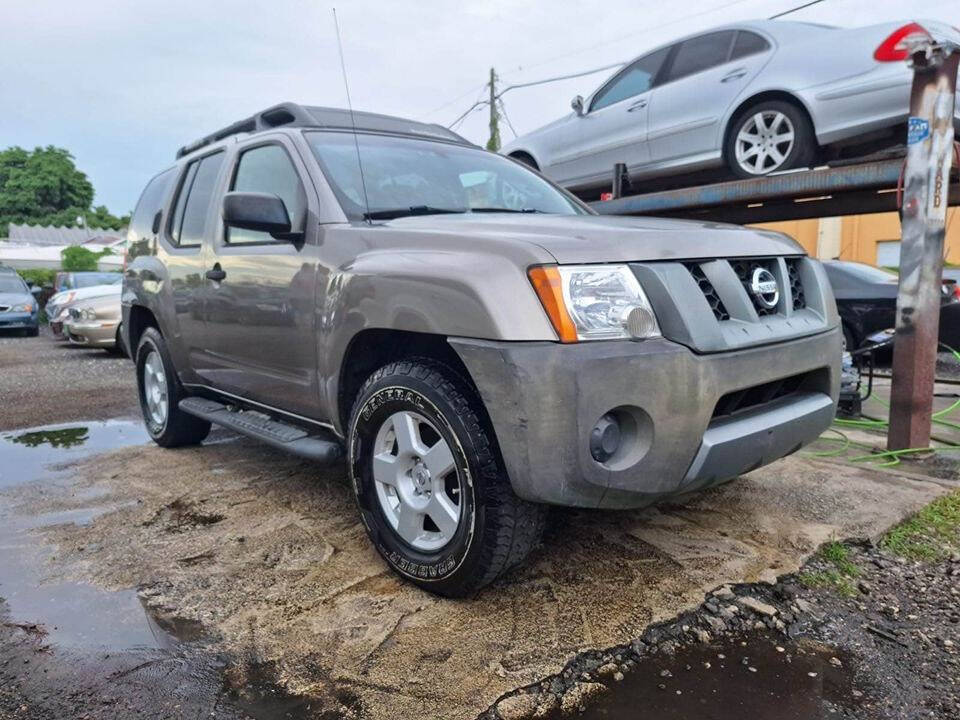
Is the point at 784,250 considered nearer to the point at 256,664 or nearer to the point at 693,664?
the point at 693,664

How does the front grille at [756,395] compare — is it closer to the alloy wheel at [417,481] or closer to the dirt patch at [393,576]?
the dirt patch at [393,576]

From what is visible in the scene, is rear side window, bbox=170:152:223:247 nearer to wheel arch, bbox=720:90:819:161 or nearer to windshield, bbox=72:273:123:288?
wheel arch, bbox=720:90:819:161

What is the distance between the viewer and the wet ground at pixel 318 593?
2098mm

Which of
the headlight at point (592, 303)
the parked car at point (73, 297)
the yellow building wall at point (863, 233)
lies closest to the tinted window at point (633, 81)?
the headlight at point (592, 303)

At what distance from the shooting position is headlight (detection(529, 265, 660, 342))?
2188mm

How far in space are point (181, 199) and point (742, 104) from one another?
4107 mm

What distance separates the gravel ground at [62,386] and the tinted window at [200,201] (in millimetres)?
2652

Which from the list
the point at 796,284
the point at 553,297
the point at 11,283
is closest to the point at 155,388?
the point at 553,297

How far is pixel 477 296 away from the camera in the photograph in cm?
224

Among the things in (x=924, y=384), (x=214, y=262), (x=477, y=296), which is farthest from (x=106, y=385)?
(x=924, y=384)

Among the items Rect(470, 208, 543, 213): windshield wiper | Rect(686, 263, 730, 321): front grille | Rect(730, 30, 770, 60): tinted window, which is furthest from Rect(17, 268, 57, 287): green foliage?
Rect(686, 263, 730, 321): front grille

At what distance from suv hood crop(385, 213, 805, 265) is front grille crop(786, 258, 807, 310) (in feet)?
0.15

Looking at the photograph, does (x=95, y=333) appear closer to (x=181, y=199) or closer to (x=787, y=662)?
(x=181, y=199)

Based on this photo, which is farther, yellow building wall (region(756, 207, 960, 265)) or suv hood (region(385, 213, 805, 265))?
yellow building wall (region(756, 207, 960, 265))
